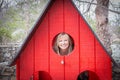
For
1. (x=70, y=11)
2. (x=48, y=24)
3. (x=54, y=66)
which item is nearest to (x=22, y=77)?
(x=54, y=66)

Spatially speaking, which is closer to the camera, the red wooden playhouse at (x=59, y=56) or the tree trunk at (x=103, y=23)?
the red wooden playhouse at (x=59, y=56)

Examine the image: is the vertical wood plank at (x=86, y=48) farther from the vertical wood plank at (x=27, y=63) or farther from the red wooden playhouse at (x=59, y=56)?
the vertical wood plank at (x=27, y=63)

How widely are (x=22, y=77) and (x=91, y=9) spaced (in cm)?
76

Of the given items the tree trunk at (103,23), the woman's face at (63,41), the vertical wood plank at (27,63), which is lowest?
the vertical wood plank at (27,63)

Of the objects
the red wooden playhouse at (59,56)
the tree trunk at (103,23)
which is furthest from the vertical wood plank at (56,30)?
the tree trunk at (103,23)

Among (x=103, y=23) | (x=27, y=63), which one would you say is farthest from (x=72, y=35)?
(x=103, y=23)

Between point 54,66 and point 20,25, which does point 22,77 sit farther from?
→ point 20,25

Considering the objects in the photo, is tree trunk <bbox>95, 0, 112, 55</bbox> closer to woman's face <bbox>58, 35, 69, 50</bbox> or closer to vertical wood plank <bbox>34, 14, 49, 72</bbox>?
woman's face <bbox>58, 35, 69, 50</bbox>

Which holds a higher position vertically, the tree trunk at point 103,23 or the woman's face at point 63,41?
the tree trunk at point 103,23

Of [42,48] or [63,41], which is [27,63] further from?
[63,41]

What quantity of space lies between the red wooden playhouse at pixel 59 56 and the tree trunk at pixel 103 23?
397 mm

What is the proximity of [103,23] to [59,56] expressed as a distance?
0.54m

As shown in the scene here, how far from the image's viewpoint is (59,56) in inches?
59.5

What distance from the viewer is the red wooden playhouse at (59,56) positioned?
4.90 ft
